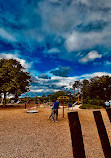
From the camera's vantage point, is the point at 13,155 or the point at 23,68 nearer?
the point at 13,155

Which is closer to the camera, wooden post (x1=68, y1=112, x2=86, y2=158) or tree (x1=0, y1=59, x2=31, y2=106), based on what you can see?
wooden post (x1=68, y1=112, x2=86, y2=158)

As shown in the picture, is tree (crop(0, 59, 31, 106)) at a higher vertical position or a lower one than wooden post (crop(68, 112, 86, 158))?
higher

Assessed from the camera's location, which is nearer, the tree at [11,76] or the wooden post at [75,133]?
the wooden post at [75,133]

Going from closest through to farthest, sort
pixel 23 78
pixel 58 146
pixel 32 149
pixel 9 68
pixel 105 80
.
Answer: pixel 32 149 → pixel 58 146 → pixel 9 68 → pixel 23 78 → pixel 105 80

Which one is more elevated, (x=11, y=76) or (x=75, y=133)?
(x=11, y=76)

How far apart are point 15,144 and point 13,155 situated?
3.21ft

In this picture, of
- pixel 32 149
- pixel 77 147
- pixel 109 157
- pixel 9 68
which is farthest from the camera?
pixel 9 68

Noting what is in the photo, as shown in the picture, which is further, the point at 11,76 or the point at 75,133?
the point at 11,76

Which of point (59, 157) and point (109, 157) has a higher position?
point (109, 157)

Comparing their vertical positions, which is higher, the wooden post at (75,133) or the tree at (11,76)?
the tree at (11,76)

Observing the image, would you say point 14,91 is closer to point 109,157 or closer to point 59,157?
point 59,157

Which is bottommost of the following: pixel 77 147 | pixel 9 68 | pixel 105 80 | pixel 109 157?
pixel 109 157

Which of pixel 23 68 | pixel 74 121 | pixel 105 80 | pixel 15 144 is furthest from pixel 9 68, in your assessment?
pixel 105 80

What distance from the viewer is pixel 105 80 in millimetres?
27172
